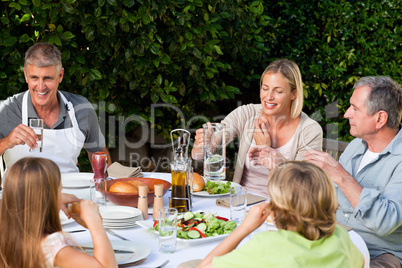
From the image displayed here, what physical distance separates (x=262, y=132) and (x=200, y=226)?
5.16 feet

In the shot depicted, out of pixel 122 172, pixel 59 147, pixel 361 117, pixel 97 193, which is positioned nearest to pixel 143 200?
pixel 97 193

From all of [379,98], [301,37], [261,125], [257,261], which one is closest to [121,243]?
[257,261]

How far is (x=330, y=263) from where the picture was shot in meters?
1.60

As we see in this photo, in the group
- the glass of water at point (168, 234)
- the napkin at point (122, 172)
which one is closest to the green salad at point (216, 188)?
the napkin at point (122, 172)

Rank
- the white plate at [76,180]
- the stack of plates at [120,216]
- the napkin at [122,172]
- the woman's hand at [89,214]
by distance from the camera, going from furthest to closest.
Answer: the napkin at [122,172] < the white plate at [76,180] < the stack of plates at [120,216] < the woman's hand at [89,214]

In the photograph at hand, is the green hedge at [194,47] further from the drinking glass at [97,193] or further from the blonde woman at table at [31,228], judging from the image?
the blonde woman at table at [31,228]

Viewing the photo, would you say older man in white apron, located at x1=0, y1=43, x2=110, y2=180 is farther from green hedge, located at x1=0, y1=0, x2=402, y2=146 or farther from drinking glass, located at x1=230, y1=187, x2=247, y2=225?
drinking glass, located at x1=230, y1=187, x2=247, y2=225

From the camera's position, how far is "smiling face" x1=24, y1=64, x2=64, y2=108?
10.9 ft

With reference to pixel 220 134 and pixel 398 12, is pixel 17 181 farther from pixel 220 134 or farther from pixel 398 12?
pixel 398 12

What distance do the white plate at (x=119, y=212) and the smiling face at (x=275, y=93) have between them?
1.50 meters

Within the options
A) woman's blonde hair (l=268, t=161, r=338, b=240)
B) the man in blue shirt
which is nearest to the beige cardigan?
the man in blue shirt

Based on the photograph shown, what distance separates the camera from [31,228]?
165 centimetres

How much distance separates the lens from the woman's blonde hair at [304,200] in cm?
160

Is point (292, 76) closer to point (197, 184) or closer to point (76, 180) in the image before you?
point (197, 184)
